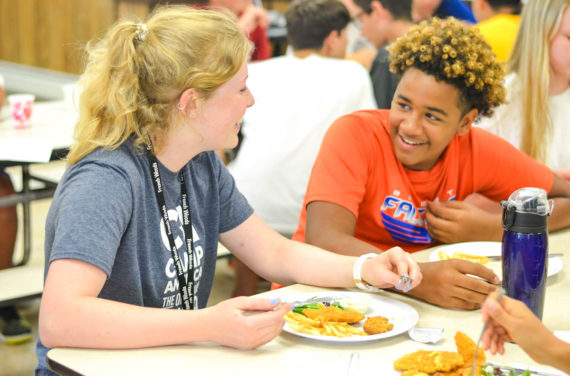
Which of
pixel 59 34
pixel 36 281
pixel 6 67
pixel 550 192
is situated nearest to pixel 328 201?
pixel 550 192

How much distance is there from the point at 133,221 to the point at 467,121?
1.02 m

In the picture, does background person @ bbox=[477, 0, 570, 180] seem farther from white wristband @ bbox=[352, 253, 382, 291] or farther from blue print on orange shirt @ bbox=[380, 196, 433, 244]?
white wristband @ bbox=[352, 253, 382, 291]

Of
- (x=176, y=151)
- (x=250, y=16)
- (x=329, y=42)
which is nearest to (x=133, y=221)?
(x=176, y=151)

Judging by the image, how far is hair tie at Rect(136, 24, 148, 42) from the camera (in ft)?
5.03

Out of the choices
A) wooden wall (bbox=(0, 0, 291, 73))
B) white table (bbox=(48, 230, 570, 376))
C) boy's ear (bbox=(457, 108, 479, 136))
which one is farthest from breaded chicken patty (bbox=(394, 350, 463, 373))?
wooden wall (bbox=(0, 0, 291, 73))

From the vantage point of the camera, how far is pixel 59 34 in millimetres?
6633

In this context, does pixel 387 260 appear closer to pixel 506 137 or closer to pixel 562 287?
pixel 562 287

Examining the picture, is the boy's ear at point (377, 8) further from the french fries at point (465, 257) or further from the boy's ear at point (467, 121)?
the french fries at point (465, 257)

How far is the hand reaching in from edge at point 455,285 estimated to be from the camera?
5.06 ft

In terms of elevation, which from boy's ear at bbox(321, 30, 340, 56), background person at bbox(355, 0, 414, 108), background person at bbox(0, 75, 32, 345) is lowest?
background person at bbox(0, 75, 32, 345)

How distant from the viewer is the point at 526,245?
4.49 feet

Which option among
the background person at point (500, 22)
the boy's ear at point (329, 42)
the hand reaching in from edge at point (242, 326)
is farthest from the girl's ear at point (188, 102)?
the background person at point (500, 22)

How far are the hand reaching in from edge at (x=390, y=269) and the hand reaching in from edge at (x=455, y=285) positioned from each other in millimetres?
47

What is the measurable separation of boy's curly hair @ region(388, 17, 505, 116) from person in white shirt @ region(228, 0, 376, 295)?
3.47 ft
